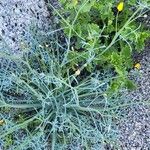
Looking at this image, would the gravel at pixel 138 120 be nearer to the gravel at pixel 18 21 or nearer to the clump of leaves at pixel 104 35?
the clump of leaves at pixel 104 35

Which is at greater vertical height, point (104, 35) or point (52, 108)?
point (104, 35)

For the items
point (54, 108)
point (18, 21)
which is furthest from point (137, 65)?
point (18, 21)

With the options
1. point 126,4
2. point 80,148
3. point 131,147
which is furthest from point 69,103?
point 126,4

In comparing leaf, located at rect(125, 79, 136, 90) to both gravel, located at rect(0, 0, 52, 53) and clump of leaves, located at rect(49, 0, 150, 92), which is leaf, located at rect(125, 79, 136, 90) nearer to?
clump of leaves, located at rect(49, 0, 150, 92)

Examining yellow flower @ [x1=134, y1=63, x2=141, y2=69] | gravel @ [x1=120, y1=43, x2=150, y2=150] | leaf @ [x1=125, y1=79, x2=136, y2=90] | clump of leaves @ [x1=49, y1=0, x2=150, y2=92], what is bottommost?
gravel @ [x1=120, y1=43, x2=150, y2=150]

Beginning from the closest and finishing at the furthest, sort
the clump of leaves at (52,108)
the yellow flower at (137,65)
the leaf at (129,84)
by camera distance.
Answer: the clump of leaves at (52,108), the leaf at (129,84), the yellow flower at (137,65)

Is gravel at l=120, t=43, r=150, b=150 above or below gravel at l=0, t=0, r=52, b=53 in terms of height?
below

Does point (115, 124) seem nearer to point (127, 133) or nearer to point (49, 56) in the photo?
point (127, 133)

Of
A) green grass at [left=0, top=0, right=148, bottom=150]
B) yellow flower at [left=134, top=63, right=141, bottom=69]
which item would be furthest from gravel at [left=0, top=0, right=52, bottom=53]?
yellow flower at [left=134, top=63, right=141, bottom=69]

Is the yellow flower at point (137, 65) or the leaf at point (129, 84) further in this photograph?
the yellow flower at point (137, 65)

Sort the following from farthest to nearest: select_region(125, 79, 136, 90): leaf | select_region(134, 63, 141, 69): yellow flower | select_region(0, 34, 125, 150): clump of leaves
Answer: select_region(134, 63, 141, 69): yellow flower, select_region(125, 79, 136, 90): leaf, select_region(0, 34, 125, 150): clump of leaves

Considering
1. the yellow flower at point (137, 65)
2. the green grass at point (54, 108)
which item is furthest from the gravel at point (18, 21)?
the yellow flower at point (137, 65)

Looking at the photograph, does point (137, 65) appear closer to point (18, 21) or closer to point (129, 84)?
point (129, 84)
